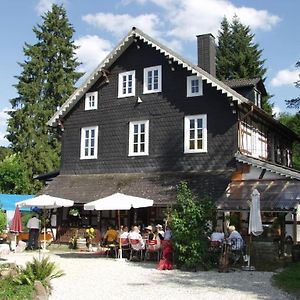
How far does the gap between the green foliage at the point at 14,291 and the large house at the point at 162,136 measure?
9417 millimetres

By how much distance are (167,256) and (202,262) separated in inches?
44.9

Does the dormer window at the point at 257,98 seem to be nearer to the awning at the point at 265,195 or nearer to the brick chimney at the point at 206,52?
the brick chimney at the point at 206,52

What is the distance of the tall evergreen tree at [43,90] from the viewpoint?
129 ft

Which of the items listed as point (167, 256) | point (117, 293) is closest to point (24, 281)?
point (117, 293)

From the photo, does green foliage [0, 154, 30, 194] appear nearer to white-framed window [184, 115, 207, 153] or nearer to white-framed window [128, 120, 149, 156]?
white-framed window [128, 120, 149, 156]

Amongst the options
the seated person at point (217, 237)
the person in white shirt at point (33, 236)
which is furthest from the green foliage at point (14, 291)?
the person in white shirt at point (33, 236)

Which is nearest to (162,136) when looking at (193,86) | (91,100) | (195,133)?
(195,133)

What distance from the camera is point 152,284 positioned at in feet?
38.0

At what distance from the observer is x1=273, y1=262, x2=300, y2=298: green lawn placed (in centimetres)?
1078

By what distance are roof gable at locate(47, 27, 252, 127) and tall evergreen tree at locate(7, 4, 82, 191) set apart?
14.7 m

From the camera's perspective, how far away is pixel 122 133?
76.8ft

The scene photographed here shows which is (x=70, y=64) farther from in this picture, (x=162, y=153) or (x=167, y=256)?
(x=167, y=256)

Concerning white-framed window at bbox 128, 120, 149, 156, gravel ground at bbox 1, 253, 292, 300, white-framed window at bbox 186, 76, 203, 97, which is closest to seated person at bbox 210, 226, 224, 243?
gravel ground at bbox 1, 253, 292, 300

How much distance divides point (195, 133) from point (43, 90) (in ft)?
78.6
